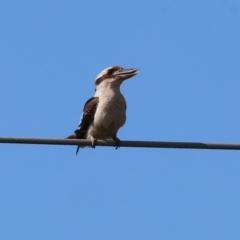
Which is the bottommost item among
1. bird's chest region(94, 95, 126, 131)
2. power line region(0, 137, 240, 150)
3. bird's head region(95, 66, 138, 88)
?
power line region(0, 137, 240, 150)

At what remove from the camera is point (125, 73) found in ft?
41.5

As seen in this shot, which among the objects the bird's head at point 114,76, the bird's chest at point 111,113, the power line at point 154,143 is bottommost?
the power line at point 154,143

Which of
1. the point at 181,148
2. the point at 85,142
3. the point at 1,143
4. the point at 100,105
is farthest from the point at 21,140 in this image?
the point at 100,105

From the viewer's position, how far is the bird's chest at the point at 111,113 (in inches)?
480

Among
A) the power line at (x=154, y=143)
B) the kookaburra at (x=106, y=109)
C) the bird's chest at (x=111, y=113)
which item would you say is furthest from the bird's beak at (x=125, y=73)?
the power line at (x=154, y=143)

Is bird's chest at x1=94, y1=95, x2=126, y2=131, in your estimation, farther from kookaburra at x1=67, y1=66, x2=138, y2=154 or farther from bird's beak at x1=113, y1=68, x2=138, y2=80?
bird's beak at x1=113, y1=68, x2=138, y2=80

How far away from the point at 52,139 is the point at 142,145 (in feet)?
3.35

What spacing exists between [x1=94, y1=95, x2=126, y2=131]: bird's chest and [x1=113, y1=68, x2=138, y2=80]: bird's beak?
43cm

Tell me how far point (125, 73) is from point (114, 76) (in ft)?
0.62

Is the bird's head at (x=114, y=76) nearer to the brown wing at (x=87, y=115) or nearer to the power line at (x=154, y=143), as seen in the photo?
the brown wing at (x=87, y=115)

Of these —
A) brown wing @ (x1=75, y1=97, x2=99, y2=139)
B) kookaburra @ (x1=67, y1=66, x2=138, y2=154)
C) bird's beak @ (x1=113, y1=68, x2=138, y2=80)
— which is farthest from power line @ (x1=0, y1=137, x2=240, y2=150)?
bird's beak @ (x1=113, y1=68, x2=138, y2=80)

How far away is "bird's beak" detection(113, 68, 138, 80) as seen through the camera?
41.2 ft

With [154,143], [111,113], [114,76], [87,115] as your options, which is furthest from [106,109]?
[154,143]

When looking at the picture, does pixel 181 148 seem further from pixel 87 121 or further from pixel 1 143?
pixel 87 121
